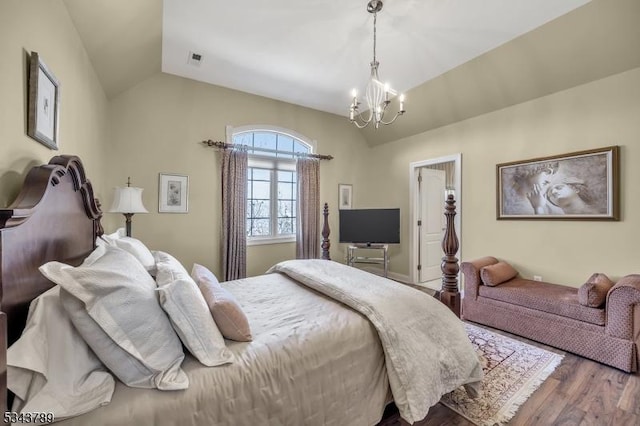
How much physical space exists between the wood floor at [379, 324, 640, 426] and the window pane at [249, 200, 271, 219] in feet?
10.6

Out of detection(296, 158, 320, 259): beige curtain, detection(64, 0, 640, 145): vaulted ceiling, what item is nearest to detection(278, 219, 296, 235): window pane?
detection(296, 158, 320, 259): beige curtain

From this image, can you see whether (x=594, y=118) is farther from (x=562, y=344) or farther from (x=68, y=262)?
(x=68, y=262)

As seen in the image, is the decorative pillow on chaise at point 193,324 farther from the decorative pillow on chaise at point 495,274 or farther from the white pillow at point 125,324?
the decorative pillow on chaise at point 495,274

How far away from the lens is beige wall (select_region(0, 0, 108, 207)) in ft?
3.74

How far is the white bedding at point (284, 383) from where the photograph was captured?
0.99 metres

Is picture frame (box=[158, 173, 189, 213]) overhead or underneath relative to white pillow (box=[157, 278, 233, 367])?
overhead

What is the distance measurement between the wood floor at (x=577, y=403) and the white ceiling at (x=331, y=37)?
312 cm

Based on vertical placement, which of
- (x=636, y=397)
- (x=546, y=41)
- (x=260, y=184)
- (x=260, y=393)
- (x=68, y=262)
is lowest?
(x=636, y=397)

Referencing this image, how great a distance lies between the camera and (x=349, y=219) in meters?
4.70

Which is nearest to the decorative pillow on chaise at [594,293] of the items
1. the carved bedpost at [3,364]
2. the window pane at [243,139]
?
the carved bedpost at [3,364]

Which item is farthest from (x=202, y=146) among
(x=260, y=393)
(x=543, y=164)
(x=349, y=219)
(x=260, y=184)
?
(x=543, y=164)

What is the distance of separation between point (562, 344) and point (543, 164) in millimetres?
2041

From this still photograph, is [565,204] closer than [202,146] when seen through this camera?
Yes

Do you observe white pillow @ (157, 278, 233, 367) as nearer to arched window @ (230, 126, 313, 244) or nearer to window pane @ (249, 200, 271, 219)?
arched window @ (230, 126, 313, 244)
